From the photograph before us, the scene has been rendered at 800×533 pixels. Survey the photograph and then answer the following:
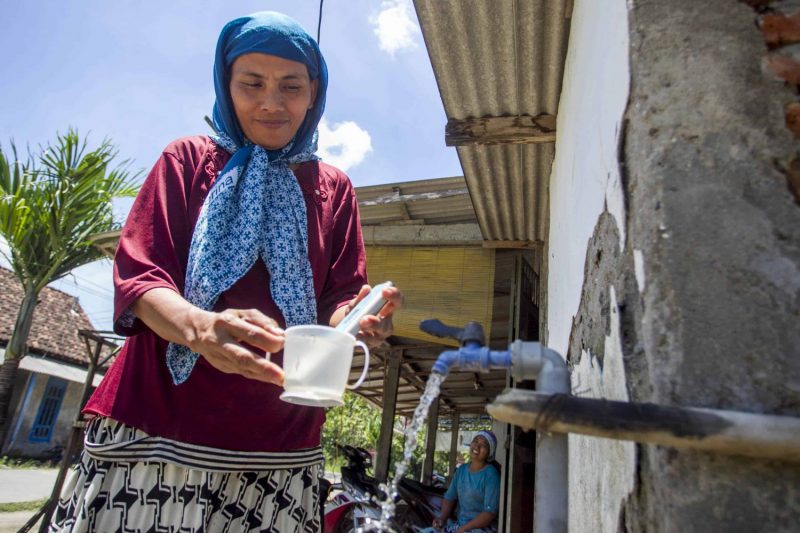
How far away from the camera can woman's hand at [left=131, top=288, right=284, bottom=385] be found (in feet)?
3.48

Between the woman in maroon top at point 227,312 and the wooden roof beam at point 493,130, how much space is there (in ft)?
4.66

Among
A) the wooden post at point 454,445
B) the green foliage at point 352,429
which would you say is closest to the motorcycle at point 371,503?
the wooden post at point 454,445

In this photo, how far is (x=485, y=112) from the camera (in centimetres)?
300

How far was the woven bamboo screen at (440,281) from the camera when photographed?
4910mm

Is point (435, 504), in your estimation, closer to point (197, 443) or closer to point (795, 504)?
point (197, 443)

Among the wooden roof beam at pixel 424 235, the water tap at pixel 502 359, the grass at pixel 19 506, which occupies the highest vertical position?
the wooden roof beam at pixel 424 235

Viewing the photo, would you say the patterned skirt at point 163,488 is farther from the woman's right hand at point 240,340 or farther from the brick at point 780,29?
the brick at point 780,29

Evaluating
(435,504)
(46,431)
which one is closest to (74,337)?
(46,431)

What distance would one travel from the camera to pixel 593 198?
1524 mm

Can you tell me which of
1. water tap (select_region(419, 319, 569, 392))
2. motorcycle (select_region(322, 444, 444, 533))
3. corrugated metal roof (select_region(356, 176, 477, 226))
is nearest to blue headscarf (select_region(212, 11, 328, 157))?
water tap (select_region(419, 319, 569, 392))

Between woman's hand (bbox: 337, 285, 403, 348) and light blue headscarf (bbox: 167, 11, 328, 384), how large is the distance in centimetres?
20

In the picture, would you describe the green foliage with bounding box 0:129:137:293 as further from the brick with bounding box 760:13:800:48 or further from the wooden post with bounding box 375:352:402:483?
the brick with bounding box 760:13:800:48

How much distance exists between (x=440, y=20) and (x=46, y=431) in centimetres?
1921

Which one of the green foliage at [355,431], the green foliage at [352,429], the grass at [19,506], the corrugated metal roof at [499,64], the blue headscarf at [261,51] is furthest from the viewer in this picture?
the green foliage at [352,429]
